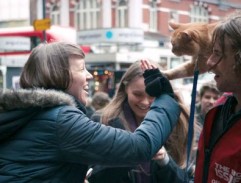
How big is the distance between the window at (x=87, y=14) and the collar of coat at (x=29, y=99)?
27108 millimetres

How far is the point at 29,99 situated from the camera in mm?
1889

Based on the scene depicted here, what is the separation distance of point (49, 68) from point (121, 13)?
26.8 meters

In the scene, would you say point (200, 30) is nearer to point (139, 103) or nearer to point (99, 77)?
point (139, 103)

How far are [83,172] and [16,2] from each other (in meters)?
26.3

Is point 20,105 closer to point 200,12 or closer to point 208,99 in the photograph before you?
point 208,99

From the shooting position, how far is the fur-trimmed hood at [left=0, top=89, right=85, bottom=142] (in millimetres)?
1879

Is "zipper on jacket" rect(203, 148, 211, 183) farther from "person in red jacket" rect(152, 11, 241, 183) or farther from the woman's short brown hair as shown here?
the woman's short brown hair

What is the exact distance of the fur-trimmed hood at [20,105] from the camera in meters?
1.88

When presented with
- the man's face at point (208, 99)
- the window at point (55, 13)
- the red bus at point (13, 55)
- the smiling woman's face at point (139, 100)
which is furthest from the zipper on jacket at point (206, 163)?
the window at point (55, 13)

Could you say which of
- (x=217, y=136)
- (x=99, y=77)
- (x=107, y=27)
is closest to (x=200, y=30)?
(x=217, y=136)

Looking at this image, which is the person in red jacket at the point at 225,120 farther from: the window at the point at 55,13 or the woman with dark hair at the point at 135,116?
the window at the point at 55,13

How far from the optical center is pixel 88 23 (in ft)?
95.4

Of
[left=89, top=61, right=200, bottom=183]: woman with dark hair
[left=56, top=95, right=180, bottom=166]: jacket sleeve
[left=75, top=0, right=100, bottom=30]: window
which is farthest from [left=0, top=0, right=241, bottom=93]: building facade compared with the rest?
[left=56, top=95, right=180, bottom=166]: jacket sleeve

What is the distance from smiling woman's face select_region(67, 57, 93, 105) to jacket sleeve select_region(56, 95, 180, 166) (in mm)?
174
